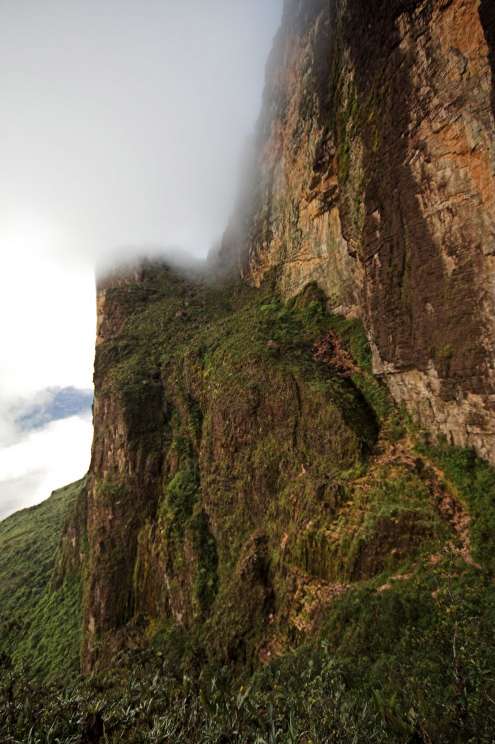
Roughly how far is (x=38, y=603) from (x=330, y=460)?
39796 millimetres

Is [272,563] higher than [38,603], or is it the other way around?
[272,563]

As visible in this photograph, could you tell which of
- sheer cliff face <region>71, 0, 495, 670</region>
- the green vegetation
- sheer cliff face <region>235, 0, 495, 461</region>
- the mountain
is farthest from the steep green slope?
sheer cliff face <region>235, 0, 495, 461</region>

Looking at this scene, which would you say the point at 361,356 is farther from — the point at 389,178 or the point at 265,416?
the point at 389,178

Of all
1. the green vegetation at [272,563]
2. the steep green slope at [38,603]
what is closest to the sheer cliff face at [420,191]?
the green vegetation at [272,563]

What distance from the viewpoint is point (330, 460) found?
17.8 m

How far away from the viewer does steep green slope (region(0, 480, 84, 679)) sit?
29.8 m

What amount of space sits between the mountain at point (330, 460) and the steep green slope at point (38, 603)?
1.53 ft

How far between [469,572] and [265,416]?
12703mm

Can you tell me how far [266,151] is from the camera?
3669 cm

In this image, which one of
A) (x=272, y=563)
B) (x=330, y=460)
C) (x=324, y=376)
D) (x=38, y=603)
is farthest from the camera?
(x=38, y=603)

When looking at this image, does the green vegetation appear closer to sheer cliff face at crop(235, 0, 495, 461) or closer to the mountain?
the mountain

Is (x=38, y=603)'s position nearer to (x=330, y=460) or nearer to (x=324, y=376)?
(x=330, y=460)

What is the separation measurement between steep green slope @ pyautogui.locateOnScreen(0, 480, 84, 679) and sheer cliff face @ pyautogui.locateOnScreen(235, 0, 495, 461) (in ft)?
73.6

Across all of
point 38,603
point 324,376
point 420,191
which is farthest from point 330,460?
point 38,603
